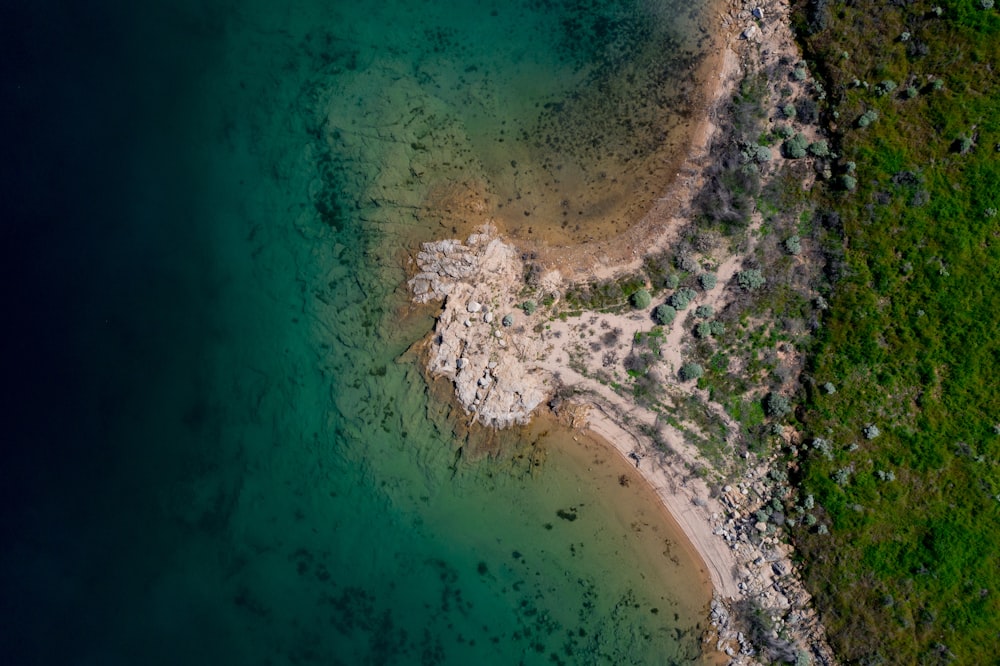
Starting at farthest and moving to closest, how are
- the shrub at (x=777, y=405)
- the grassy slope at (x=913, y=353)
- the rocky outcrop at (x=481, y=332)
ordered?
the rocky outcrop at (x=481, y=332), the shrub at (x=777, y=405), the grassy slope at (x=913, y=353)

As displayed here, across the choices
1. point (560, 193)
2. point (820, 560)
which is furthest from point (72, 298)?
point (820, 560)

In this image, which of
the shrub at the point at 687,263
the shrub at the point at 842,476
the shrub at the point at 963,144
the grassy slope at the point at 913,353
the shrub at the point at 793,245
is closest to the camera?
the grassy slope at the point at 913,353

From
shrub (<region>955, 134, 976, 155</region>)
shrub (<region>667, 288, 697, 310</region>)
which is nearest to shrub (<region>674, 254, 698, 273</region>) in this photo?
shrub (<region>667, 288, 697, 310</region>)

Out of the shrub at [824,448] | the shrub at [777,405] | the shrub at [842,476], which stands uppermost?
the shrub at [777,405]

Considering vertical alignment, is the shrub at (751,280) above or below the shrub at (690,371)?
above

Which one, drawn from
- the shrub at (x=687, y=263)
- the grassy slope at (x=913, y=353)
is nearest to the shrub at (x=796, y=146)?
the grassy slope at (x=913, y=353)

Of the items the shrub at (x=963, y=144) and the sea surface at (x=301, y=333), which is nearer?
the shrub at (x=963, y=144)

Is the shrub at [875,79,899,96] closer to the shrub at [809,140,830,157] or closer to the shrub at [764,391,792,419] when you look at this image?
the shrub at [809,140,830,157]

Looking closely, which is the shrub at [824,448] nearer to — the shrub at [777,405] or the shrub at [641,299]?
the shrub at [777,405]
